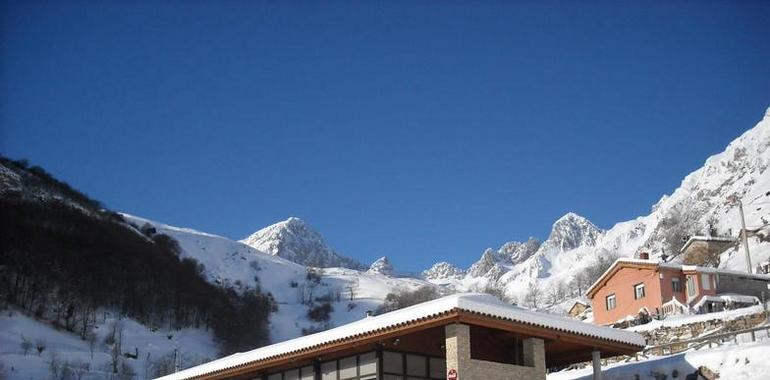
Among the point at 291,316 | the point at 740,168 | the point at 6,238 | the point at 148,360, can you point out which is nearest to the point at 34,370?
the point at 148,360

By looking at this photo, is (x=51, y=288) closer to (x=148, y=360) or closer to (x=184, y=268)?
(x=148, y=360)

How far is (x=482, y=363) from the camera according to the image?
22438mm

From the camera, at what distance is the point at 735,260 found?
227 ft

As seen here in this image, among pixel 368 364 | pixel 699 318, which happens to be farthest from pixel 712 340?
pixel 368 364

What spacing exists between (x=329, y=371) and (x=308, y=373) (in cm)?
108

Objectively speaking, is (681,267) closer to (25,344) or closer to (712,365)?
(712,365)

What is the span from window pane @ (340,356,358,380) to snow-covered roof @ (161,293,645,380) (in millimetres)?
1056

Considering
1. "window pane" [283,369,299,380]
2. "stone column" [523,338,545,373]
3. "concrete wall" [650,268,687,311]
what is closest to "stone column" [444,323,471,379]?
"stone column" [523,338,545,373]

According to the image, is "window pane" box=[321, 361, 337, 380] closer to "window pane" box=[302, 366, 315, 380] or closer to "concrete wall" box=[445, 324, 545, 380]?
"window pane" box=[302, 366, 315, 380]

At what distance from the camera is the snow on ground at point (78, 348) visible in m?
66.7

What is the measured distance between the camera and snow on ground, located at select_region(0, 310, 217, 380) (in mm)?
66688

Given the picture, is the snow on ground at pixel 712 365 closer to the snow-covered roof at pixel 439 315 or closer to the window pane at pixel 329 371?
the snow-covered roof at pixel 439 315

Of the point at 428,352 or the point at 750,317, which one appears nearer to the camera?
the point at 428,352

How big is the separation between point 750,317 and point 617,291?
17.3 m
